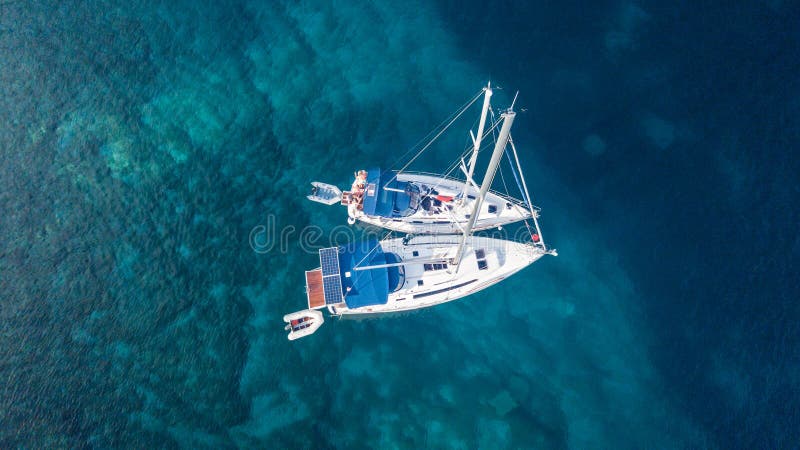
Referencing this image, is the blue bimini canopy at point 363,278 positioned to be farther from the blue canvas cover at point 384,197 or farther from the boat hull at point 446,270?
the blue canvas cover at point 384,197

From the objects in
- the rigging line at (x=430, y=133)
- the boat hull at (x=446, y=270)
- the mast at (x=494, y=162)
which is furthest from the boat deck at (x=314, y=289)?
the rigging line at (x=430, y=133)

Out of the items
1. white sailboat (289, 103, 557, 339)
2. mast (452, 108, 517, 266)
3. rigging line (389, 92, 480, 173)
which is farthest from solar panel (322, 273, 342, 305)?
rigging line (389, 92, 480, 173)

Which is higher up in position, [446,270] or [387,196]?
[387,196]

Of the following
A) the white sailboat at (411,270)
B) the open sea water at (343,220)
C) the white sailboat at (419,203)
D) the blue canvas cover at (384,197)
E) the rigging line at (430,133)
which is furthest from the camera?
the rigging line at (430,133)

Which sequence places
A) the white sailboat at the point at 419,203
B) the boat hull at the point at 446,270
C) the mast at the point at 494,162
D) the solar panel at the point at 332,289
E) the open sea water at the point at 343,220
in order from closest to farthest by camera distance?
the mast at the point at 494,162 → the solar panel at the point at 332,289 → the open sea water at the point at 343,220 → the boat hull at the point at 446,270 → the white sailboat at the point at 419,203

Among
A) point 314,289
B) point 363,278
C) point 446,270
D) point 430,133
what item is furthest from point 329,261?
point 430,133

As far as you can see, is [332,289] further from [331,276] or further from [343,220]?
[343,220]
